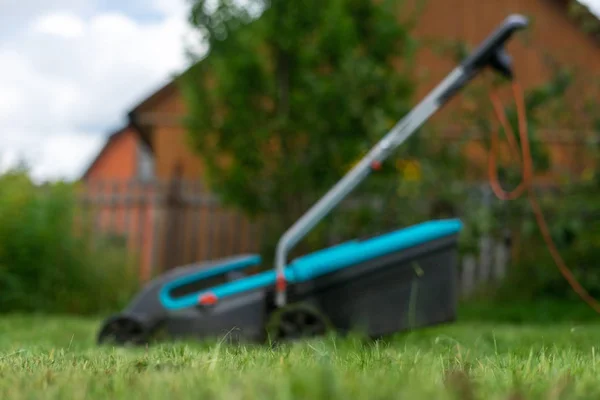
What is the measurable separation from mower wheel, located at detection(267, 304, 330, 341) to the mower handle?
4.9 inches

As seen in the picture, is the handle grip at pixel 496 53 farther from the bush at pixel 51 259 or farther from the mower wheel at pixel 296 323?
the bush at pixel 51 259

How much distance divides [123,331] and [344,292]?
1.16 m

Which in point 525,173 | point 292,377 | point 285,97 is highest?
point 285,97

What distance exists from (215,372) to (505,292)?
272 inches

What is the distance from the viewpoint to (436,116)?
10.9m

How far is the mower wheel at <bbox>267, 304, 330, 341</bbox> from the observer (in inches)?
150

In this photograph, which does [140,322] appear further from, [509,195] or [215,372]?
[509,195]

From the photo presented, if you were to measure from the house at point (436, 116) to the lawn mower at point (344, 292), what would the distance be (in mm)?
4176

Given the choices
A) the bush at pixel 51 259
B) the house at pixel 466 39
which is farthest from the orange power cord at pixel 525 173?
the house at pixel 466 39

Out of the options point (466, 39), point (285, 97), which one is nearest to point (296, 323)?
point (285, 97)

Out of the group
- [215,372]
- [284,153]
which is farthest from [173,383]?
[284,153]

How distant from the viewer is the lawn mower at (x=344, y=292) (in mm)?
3846

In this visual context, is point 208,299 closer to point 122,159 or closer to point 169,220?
point 169,220

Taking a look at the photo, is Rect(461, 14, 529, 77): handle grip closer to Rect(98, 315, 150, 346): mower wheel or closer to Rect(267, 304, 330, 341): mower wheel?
Rect(267, 304, 330, 341): mower wheel
